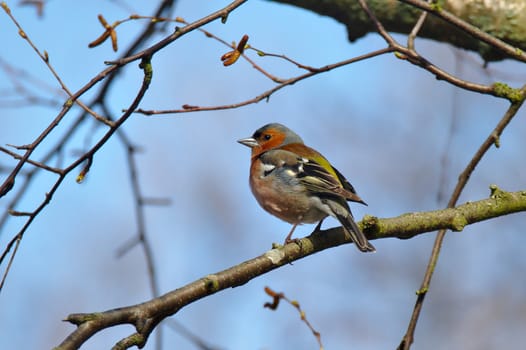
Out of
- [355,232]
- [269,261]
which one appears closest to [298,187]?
[355,232]

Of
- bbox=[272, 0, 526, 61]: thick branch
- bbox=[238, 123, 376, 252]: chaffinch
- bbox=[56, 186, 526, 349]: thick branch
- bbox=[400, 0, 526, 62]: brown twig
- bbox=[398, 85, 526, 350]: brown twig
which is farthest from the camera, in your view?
bbox=[272, 0, 526, 61]: thick branch

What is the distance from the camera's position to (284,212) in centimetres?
519

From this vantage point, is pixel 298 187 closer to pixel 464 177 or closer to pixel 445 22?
pixel 464 177

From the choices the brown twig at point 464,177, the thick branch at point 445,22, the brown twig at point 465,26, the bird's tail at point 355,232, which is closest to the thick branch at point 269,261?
the bird's tail at point 355,232

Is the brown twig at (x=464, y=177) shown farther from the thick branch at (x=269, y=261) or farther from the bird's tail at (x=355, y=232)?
the bird's tail at (x=355, y=232)

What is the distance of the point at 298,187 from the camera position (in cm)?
514

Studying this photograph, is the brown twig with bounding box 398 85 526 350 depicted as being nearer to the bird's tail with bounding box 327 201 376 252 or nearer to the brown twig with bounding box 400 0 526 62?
the bird's tail with bounding box 327 201 376 252

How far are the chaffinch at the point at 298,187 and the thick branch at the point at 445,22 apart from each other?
1044 mm

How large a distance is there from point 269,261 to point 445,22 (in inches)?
102

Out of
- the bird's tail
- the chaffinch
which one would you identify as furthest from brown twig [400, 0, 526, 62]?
the chaffinch

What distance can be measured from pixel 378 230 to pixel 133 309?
157 centimetres

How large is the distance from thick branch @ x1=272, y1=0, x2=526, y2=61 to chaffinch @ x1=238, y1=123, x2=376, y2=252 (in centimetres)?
104

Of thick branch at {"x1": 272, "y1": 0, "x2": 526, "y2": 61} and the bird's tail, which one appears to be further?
thick branch at {"x1": 272, "y1": 0, "x2": 526, "y2": 61}

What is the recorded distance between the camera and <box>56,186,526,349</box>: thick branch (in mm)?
2635
